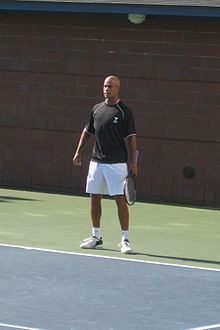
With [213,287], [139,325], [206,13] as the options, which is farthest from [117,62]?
[139,325]

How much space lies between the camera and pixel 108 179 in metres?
12.4

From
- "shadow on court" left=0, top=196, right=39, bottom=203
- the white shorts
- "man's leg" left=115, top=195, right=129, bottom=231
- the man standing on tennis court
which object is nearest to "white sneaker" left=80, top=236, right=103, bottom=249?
the man standing on tennis court

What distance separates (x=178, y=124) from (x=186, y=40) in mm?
1411

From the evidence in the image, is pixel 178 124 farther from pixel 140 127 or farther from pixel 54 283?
pixel 54 283

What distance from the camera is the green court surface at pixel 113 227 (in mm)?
12516

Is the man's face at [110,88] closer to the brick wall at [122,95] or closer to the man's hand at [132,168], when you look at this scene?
the man's hand at [132,168]

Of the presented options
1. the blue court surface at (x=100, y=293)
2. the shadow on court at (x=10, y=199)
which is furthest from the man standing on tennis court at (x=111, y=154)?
the shadow on court at (x=10, y=199)

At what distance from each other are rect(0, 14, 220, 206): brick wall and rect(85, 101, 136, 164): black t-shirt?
6.46m

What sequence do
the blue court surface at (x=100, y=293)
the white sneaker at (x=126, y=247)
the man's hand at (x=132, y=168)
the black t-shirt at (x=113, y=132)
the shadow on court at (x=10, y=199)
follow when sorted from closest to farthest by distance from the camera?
the blue court surface at (x=100, y=293)
the white sneaker at (x=126, y=247)
the man's hand at (x=132, y=168)
the black t-shirt at (x=113, y=132)
the shadow on court at (x=10, y=199)

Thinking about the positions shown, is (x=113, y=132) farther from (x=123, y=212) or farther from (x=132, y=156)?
(x=123, y=212)

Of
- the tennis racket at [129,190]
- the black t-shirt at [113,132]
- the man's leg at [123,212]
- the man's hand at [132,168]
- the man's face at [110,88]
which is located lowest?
the man's leg at [123,212]

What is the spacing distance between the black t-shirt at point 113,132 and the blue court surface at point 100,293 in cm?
123

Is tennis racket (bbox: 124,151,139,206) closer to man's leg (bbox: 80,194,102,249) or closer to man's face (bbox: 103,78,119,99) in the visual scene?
man's leg (bbox: 80,194,102,249)

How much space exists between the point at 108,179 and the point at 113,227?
259 cm
